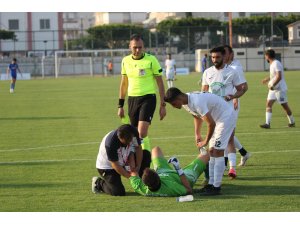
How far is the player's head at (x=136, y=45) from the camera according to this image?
1219 centimetres

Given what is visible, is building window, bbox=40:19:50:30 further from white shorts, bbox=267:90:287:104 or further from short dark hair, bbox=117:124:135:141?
short dark hair, bbox=117:124:135:141

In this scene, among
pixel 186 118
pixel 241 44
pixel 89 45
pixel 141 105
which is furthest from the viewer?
pixel 89 45

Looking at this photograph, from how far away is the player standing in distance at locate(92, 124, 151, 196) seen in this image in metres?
10.1

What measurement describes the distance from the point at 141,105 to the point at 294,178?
282 cm

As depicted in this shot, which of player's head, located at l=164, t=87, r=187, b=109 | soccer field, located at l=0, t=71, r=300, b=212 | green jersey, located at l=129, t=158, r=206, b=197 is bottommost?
soccer field, located at l=0, t=71, r=300, b=212

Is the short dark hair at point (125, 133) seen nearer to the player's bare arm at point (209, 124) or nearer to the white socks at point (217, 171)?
the player's bare arm at point (209, 124)

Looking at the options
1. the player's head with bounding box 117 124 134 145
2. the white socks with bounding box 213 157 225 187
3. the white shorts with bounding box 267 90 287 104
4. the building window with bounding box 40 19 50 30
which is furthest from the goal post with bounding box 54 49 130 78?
the player's head with bounding box 117 124 134 145

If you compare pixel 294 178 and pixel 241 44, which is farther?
pixel 241 44

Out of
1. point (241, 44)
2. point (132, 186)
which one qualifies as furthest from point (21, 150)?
point (241, 44)

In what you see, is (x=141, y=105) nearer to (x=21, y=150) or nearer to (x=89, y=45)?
(x=21, y=150)

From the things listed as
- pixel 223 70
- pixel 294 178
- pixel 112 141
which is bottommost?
pixel 294 178

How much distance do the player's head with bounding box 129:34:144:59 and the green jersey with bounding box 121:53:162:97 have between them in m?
0.10

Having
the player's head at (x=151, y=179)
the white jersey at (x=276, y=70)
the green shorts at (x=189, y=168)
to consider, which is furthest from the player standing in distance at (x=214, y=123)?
the white jersey at (x=276, y=70)

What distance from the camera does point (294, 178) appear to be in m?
11.6
